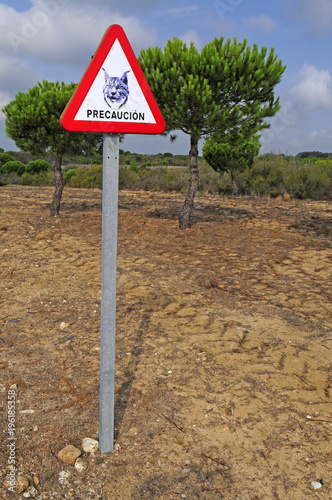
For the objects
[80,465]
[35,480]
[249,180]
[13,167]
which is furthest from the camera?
[13,167]

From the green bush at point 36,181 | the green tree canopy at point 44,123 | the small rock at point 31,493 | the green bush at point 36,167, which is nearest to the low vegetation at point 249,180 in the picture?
the green bush at point 36,181

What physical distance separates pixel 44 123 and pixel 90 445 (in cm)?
926

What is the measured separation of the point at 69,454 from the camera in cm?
247

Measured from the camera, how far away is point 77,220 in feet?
33.1

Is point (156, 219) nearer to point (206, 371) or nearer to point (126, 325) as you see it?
Result: point (126, 325)

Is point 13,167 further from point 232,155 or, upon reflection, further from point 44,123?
point 44,123

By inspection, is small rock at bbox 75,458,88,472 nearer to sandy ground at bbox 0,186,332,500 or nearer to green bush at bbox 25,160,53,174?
sandy ground at bbox 0,186,332,500

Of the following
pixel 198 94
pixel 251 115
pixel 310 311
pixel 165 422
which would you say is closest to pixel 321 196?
pixel 251 115

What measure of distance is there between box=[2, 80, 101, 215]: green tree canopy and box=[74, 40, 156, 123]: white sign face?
8343mm

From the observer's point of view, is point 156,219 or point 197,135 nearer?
point 197,135

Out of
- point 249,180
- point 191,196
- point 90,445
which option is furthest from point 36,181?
point 90,445

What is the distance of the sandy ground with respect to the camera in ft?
7.88

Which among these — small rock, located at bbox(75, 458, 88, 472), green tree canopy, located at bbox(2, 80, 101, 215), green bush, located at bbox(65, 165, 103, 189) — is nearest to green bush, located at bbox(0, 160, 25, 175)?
green bush, located at bbox(65, 165, 103, 189)

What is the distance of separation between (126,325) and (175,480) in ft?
7.12
